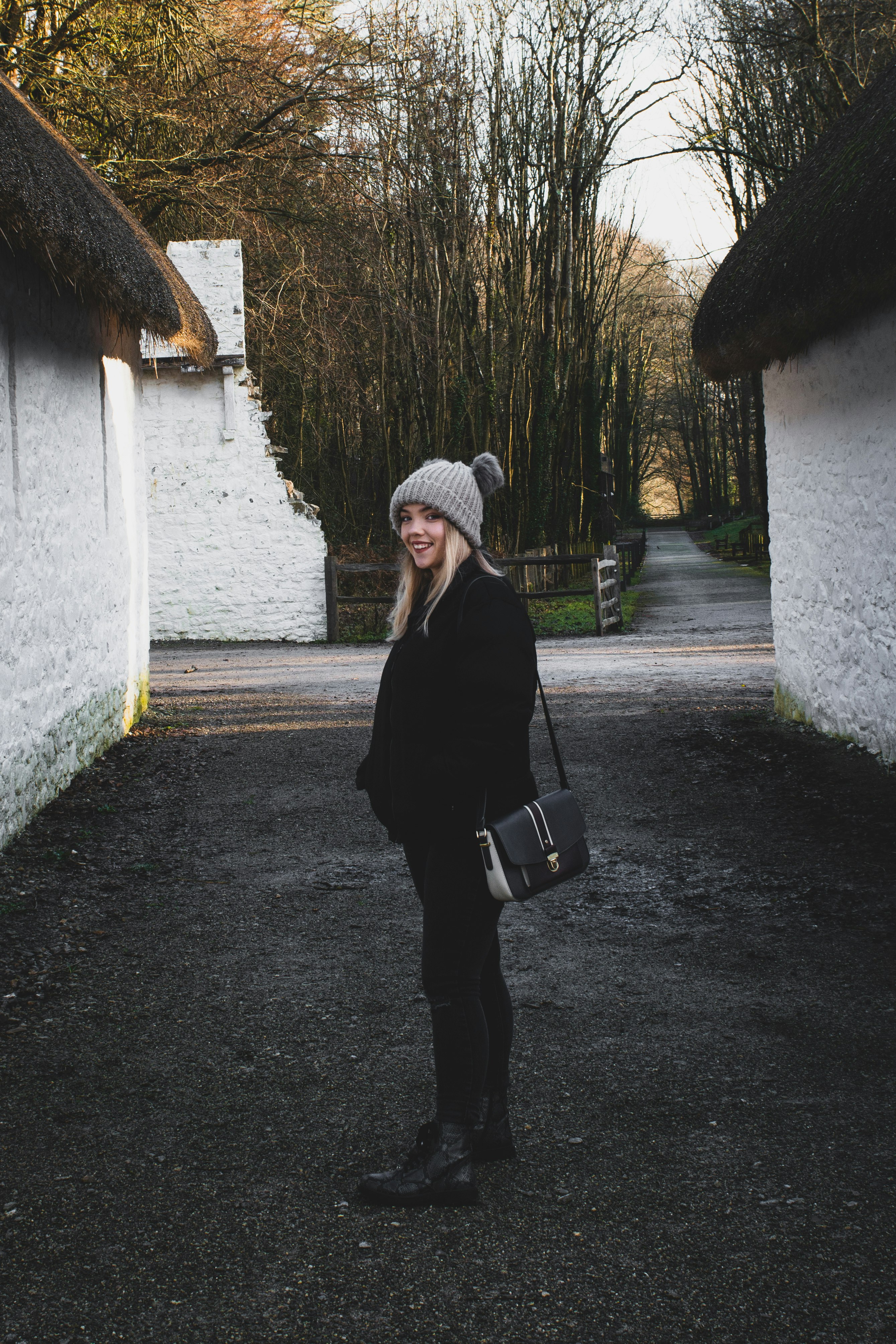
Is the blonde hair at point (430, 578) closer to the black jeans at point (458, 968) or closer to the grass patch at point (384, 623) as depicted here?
the black jeans at point (458, 968)

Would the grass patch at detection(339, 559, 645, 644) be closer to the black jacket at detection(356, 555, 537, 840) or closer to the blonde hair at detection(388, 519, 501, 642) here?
the blonde hair at detection(388, 519, 501, 642)

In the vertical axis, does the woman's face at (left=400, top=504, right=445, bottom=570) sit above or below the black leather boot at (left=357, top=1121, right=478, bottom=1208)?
above

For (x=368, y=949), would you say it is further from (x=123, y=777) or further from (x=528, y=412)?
(x=528, y=412)

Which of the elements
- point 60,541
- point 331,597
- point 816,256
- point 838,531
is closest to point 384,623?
point 331,597

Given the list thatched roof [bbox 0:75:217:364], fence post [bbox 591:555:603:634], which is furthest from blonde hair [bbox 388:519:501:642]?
fence post [bbox 591:555:603:634]

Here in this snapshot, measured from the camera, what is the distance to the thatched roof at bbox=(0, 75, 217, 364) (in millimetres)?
5672

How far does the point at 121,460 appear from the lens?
9.46 m

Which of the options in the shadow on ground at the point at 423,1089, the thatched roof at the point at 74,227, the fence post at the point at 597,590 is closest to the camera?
the shadow on ground at the point at 423,1089

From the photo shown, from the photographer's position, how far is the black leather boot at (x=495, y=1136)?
9.83ft

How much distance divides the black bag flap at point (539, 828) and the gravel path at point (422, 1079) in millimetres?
810

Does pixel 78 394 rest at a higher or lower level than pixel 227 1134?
higher

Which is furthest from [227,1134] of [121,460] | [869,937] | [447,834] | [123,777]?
[121,460]

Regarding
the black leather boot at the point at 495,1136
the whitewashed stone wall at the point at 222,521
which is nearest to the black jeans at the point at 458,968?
the black leather boot at the point at 495,1136

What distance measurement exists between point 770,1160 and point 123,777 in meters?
5.70
